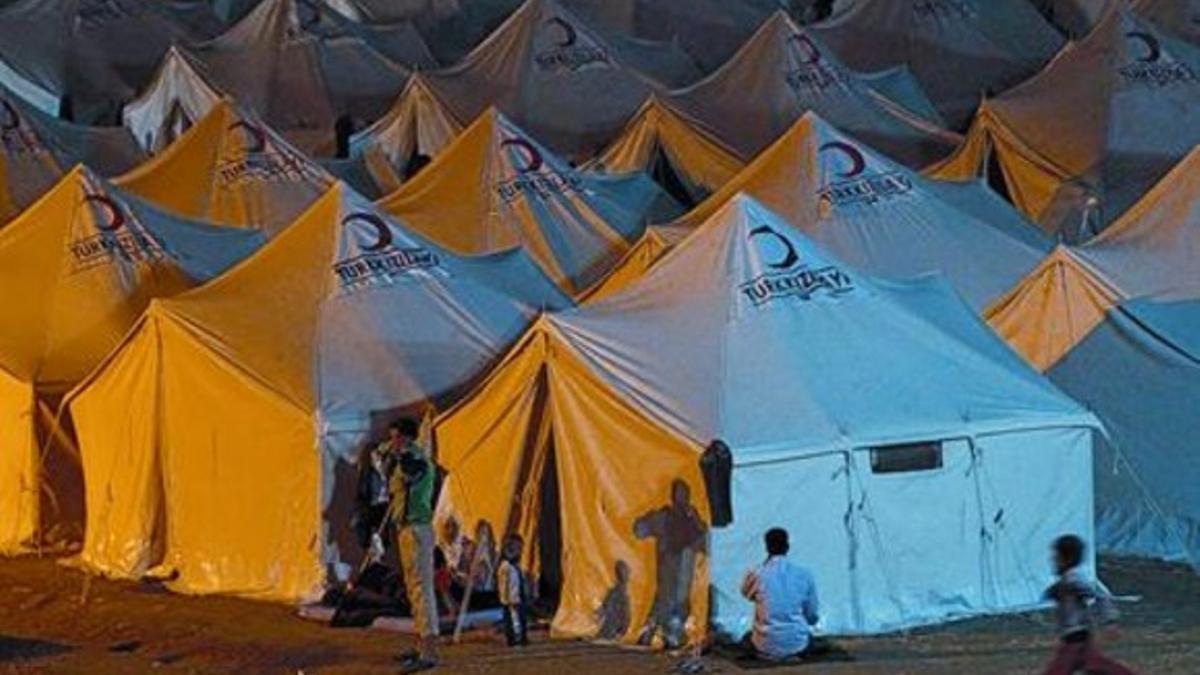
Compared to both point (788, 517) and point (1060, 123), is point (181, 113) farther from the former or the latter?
point (788, 517)

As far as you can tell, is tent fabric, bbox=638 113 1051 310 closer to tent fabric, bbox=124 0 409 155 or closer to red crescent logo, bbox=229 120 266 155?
red crescent logo, bbox=229 120 266 155

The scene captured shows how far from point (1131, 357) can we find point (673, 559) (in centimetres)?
625

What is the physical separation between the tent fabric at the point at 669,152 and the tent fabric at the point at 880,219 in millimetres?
8408

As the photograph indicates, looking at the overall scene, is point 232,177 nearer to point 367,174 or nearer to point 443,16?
point 367,174

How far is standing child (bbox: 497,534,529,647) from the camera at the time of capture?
15242mm

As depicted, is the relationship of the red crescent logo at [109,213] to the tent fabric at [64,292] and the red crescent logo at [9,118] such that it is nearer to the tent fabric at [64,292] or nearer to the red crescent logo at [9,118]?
the tent fabric at [64,292]

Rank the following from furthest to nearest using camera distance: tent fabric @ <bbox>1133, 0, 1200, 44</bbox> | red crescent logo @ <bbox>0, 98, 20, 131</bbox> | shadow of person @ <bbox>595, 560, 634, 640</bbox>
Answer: tent fabric @ <bbox>1133, 0, 1200, 44</bbox>
red crescent logo @ <bbox>0, 98, 20, 131</bbox>
shadow of person @ <bbox>595, 560, 634, 640</bbox>

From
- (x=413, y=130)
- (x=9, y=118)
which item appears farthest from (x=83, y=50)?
(x=9, y=118)

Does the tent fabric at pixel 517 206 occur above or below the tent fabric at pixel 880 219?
above

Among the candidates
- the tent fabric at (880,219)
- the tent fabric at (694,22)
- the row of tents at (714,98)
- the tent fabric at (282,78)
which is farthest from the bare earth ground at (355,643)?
the tent fabric at (694,22)

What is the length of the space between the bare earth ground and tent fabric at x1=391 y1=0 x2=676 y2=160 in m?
17.8

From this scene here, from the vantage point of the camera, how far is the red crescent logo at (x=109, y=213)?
70.9 feet

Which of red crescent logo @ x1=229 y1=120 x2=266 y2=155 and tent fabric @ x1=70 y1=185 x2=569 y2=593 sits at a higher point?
red crescent logo @ x1=229 y1=120 x2=266 y2=155

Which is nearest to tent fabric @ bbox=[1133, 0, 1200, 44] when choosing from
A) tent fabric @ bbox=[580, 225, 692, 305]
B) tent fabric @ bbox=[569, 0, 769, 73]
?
tent fabric @ bbox=[569, 0, 769, 73]
